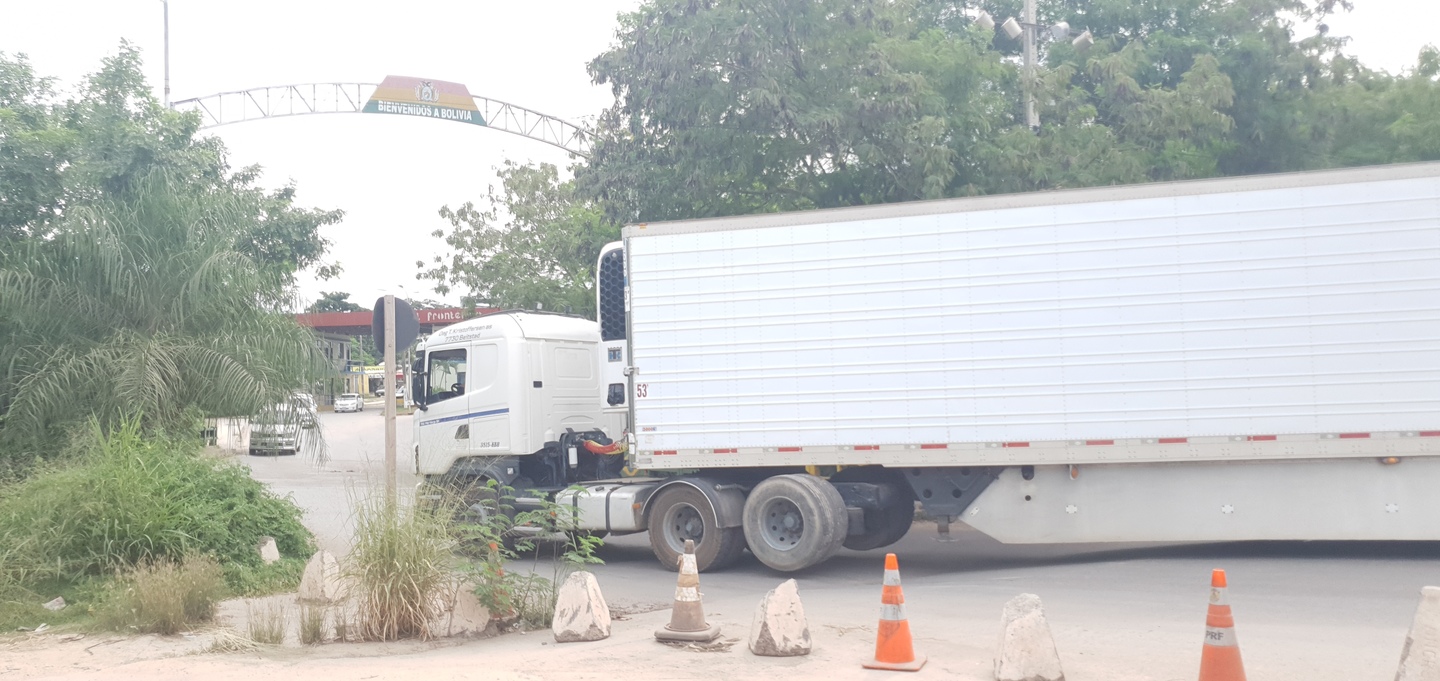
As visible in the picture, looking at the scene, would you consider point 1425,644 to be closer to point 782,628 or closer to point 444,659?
point 782,628

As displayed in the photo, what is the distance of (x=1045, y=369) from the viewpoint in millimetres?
10836

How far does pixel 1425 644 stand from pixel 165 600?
8.20 m

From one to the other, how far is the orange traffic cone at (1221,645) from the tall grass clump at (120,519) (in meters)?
8.44

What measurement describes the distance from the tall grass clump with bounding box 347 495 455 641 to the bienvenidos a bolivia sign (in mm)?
26384

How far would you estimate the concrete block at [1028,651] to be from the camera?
6551 millimetres

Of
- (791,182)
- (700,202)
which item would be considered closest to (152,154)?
(700,202)

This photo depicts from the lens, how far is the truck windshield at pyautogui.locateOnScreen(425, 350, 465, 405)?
14109mm

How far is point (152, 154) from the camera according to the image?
1402 centimetres

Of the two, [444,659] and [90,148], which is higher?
[90,148]

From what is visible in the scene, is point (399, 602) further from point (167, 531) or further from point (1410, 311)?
point (1410, 311)

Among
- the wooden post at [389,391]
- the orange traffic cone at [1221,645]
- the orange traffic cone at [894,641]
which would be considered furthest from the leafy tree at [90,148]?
the orange traffic cone at [1221,645]

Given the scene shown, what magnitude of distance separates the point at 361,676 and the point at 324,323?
6014cm

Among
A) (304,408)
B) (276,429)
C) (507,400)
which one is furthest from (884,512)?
(276,429)

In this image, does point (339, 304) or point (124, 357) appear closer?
point (124, 357)
